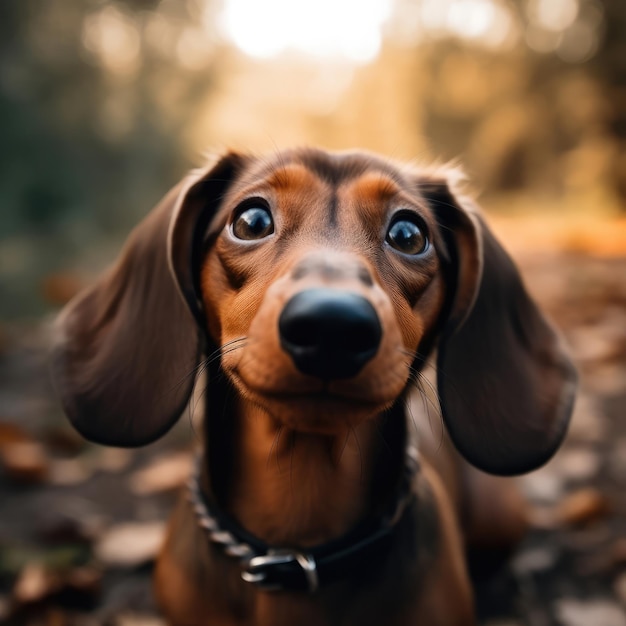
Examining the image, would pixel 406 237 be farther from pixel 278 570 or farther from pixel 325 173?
pixel 278 570

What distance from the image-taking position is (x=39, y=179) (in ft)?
18.3

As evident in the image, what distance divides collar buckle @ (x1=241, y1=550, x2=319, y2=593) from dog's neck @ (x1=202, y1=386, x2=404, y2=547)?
8cm

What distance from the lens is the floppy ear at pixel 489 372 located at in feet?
5.53

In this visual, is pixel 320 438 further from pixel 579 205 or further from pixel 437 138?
pixel 437 138

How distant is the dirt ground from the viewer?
7.00 feet

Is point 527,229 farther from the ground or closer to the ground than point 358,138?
closer to the ground

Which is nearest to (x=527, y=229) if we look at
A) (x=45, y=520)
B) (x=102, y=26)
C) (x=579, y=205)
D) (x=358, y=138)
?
(x=579, y=205)

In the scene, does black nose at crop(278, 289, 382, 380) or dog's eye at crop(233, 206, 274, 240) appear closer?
black nose at crop(278, 289, 382, 380)

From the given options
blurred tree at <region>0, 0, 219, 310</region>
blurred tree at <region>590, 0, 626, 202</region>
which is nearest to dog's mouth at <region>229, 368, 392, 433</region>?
blurred tree at <region>0, 0, 219, 310</region>

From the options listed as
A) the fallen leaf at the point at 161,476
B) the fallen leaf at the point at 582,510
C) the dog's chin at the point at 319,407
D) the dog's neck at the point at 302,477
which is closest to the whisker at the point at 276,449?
the dog's neck at the point at 302,477

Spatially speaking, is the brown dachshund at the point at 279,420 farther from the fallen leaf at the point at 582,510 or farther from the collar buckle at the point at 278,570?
the fallen leaf at the point at 582,510

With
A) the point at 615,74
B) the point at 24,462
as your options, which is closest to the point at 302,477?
the point at 24,462

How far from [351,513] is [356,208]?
71 centimetres

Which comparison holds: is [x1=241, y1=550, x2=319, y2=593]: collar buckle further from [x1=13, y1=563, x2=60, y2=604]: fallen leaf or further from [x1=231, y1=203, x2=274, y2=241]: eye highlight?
[x1=13, y1=563, x2=60, y2=604]: fallen leaf
